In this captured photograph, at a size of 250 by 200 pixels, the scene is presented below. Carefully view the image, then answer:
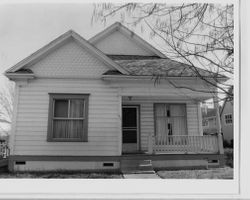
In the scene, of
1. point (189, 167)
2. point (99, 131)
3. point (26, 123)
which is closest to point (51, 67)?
point (26, 123)

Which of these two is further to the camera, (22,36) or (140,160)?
(140,160)

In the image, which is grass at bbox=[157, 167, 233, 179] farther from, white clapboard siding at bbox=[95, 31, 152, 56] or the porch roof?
white clapboard siding at bbox=[95, 31, 152, 56]

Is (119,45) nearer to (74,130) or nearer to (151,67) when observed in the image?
(151,67)

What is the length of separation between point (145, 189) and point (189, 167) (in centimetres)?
307

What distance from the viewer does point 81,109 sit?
250 inches

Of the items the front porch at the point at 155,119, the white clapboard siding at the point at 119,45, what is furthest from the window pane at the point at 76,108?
the white clapboard siding at the point at 119,45

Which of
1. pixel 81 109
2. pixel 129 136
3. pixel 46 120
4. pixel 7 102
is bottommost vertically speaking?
pixel 129 136

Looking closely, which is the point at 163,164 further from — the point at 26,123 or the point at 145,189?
the point at 26,123

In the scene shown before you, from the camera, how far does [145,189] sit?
3.89m

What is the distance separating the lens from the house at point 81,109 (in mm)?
6125

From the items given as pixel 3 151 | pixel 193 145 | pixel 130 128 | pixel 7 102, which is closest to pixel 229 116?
pixel 193 145

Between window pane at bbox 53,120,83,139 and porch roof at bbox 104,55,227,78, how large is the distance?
1.53 m

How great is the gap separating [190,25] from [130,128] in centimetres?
453

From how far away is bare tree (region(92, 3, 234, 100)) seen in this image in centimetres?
363
